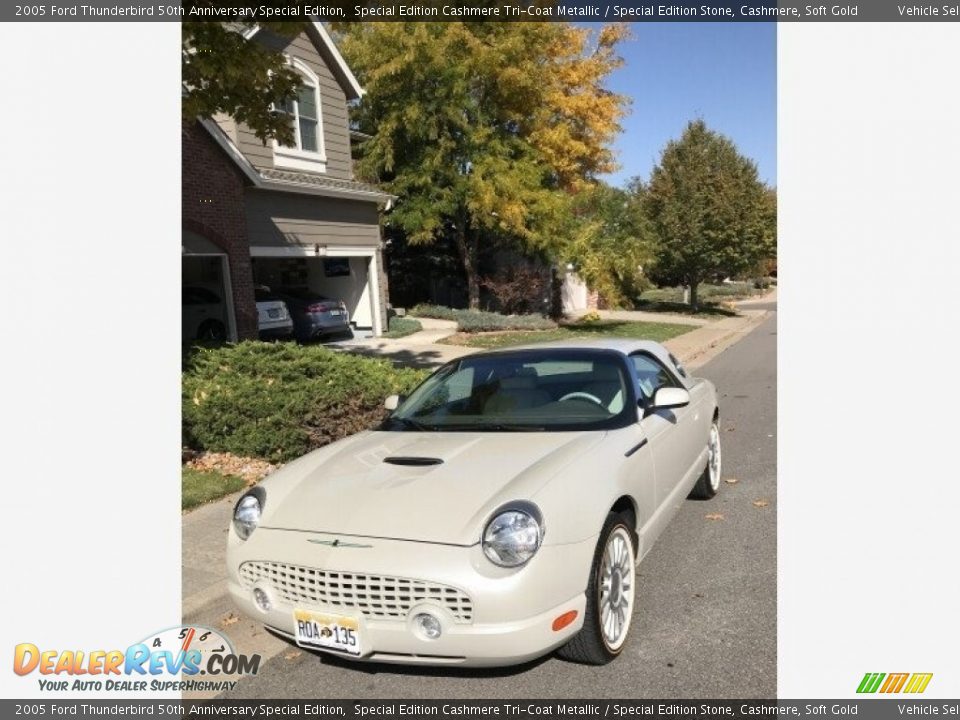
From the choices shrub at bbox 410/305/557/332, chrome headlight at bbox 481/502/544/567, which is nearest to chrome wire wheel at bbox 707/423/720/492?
chrome headlight at bbox 481/502/544/567

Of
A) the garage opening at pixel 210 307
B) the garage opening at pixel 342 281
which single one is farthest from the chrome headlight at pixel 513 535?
the garage opening at pixel 342 281

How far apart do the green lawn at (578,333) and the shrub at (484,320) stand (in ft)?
1.49

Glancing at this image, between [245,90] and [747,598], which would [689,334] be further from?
[747,598]

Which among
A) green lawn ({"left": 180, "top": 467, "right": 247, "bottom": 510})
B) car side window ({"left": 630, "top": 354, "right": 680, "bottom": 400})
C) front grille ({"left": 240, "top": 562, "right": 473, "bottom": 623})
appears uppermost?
car side window ({"left": 630, "top": 354, "right": 680, "bottom": 400})

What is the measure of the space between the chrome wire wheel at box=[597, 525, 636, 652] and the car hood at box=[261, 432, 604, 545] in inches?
17.4

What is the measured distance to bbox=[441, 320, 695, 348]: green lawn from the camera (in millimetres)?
17781

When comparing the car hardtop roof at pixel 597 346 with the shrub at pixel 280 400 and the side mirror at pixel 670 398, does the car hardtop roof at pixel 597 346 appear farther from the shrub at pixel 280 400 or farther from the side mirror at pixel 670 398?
the shrub at pixel 280 400

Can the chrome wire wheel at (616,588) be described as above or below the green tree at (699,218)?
below

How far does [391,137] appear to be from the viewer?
2000cm

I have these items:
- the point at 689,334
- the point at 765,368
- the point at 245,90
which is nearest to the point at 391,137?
the point at 689,334

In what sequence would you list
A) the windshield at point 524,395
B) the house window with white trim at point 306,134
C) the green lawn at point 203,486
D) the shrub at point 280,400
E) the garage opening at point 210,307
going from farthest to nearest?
1. the house window with white trim at point 306,134
2. the garage opening at point 210,307
3. the shrub at point 280,400
4. the green lawn at point 203,486
5. the windshield at point 524,395

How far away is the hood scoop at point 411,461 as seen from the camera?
3506 millimetres

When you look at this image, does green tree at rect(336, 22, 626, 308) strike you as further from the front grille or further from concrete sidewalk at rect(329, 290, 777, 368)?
the front grille

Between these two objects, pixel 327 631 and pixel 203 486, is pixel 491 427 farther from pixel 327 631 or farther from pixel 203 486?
pixel 203 486
